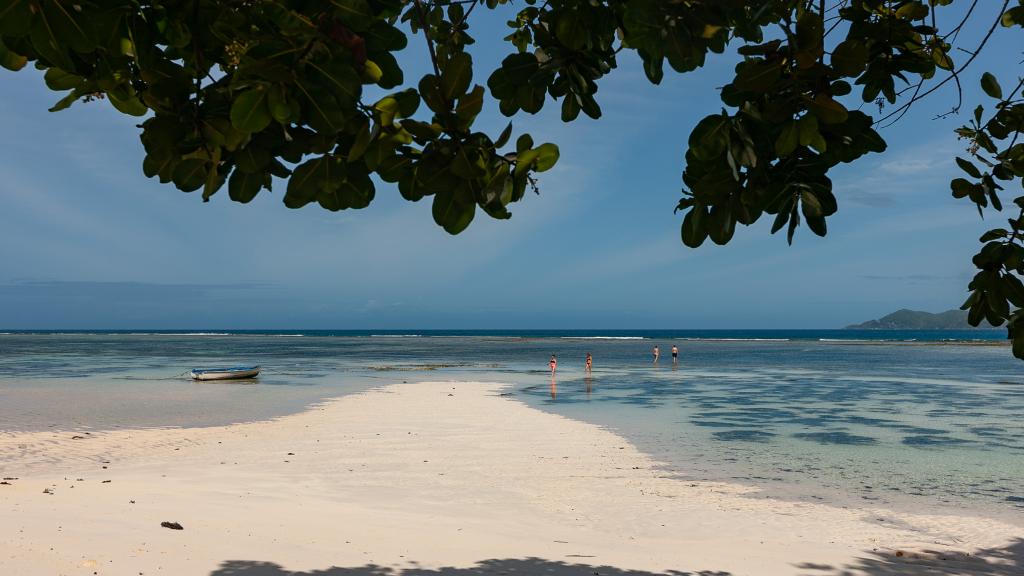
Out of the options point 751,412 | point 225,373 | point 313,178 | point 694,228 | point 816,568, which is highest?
point 313,178

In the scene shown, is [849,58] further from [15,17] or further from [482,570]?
[482,570]

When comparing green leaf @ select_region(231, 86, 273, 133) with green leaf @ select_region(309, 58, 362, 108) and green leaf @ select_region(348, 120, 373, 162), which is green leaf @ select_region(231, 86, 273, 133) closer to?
green leaf @ select_region(309, 58, 362, 108)

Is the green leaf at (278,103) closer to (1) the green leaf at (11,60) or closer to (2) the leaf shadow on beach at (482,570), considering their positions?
(1) the green leaf at (11,60)

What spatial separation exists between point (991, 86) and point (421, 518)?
23.4ft

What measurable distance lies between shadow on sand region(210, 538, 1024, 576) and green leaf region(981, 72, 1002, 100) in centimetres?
478

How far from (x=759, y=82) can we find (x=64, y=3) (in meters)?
1.93

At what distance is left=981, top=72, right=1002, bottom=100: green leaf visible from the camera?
11.4 ft

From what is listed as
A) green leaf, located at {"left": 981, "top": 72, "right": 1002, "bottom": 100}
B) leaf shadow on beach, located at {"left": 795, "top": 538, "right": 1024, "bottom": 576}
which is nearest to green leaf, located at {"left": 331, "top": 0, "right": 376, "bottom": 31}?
green leaf, located at {"left": 981, "top": 72, "right": 1002, "bottom": 100}

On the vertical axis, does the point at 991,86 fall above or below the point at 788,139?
above

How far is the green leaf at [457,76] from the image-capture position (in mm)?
1942

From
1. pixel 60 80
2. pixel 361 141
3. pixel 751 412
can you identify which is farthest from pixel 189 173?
pixel 751 412

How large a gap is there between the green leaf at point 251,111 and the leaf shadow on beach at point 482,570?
16.7ft

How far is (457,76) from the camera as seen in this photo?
197 centimetres

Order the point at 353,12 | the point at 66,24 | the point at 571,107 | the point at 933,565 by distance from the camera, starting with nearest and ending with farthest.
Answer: the point at 66,24 < the point at 353,12 < the point at 571,107 < the point at 933,565
